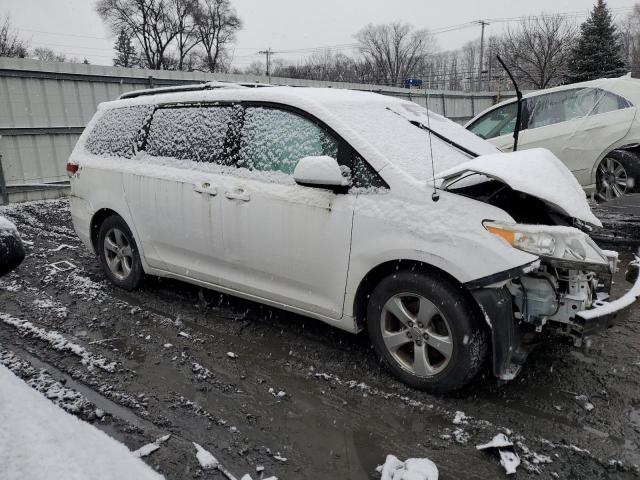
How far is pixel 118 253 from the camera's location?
487cm

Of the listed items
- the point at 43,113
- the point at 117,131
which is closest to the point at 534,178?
the point at 117,131

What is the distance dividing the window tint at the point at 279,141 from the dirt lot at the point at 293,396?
1299 millimetres

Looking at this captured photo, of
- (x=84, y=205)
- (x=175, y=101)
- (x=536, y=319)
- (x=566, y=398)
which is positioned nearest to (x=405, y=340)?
(x=536, y=319)

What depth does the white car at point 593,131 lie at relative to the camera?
256 inches

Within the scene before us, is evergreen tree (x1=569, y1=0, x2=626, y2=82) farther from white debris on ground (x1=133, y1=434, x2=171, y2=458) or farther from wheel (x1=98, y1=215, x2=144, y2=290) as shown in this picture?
white debris on ground (x1=133, y1=434, x2=171, y2=458)

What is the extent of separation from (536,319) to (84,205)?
13.8ft

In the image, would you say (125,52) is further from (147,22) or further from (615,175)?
(615,175)

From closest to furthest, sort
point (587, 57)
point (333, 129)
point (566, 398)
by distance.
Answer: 1. point (566, 398)
2. point (333, 129)
3. point (587, 57)

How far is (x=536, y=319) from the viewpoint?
2777 millimetres

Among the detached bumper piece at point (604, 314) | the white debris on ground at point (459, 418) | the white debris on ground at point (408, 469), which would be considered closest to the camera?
the white debris on ground at point (408, 469)

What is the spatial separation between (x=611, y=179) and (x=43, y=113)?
33.7ft

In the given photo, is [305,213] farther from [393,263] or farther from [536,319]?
[536,319]

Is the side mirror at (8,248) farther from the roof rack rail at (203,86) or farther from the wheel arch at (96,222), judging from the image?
the wheel arch at (96,222)

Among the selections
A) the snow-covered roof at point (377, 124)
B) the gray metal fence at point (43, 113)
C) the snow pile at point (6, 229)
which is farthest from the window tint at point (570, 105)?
the gray metal fence at point (43, 113)
